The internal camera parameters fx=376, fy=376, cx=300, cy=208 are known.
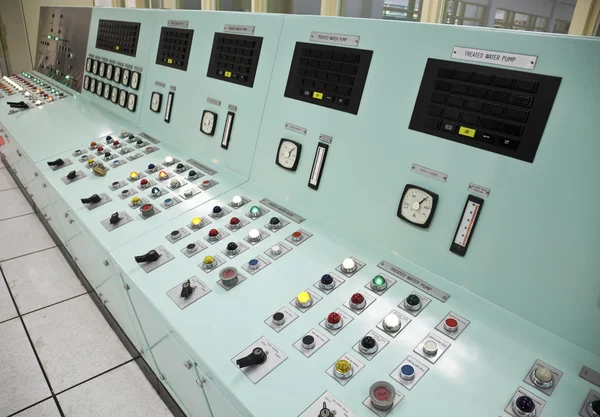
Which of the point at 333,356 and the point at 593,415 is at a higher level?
the point at 593,415

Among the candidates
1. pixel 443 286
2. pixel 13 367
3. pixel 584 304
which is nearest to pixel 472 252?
pixel 443 286

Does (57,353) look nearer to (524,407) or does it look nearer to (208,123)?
(208,123)

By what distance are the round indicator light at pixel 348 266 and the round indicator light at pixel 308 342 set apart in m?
0.30

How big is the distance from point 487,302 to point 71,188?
198 cm

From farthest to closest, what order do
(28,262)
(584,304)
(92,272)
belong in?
(28,262), (92,272), (584,304)

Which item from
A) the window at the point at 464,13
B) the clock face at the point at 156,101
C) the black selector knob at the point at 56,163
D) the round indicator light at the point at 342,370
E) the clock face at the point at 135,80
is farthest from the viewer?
the clock face at the point at 135,80

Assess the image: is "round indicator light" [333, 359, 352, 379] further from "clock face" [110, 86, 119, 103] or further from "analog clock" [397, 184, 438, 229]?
"clock face" [110, 86, 119, 103]

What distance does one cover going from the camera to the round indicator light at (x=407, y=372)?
921mm

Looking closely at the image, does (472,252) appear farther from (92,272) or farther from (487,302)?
(92,272)

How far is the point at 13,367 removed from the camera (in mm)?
1866

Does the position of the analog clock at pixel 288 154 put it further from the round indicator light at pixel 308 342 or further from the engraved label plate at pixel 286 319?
the round indicator light at pixel 308 342

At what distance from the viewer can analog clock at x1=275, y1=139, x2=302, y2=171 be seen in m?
1.60

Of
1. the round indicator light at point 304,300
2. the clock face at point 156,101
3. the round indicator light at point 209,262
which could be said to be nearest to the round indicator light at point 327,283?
the round indicator light at point 304,300

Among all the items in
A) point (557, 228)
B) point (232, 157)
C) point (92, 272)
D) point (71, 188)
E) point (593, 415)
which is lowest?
point (92, 272)
